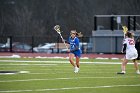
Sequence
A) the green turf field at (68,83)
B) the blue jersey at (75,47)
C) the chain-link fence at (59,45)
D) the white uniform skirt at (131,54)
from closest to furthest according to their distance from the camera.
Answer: the green turf field at (68,83)
the white uniform skirt at (131,54)
the blue jersey at (75,47)
the chain-link fence at (59,45)

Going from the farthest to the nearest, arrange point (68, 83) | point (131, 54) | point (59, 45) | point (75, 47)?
point (59, 45)
point (75, 47)
point (131, 54)
point (68, 83)

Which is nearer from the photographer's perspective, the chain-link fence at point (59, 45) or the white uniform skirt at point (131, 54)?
the white uniform skirt at point (131, 54)

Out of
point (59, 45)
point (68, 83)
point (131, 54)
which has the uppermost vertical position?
point (131, 54)

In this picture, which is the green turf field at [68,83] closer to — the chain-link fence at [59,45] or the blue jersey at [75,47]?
the blue jersey at [75,47]

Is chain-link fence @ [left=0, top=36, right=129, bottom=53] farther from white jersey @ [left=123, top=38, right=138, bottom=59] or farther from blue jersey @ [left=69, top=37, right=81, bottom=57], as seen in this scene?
white jersey @ [left=123, top=38, right=138, bottom=59]

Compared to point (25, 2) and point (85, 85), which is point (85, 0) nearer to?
point (25, 2)

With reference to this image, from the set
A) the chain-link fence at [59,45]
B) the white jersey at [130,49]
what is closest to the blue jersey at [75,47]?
the white jersey at [130,49]

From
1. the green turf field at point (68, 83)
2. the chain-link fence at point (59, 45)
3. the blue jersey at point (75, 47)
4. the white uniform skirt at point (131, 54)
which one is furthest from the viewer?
the chain-link fence at point (59, 45)

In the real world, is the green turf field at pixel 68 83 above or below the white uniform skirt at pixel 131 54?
below

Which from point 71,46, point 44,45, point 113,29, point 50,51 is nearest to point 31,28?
point 44,45

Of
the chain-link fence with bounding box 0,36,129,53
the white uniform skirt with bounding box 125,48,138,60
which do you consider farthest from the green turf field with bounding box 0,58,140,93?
the chain-link fence with bounding box 0,36,129,53

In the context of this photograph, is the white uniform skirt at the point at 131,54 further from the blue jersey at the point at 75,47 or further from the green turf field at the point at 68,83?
the blue jersey at the point at 75,47

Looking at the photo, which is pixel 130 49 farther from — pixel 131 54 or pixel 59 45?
pixel 59 45

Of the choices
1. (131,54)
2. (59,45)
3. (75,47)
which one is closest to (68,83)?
(131,54)
